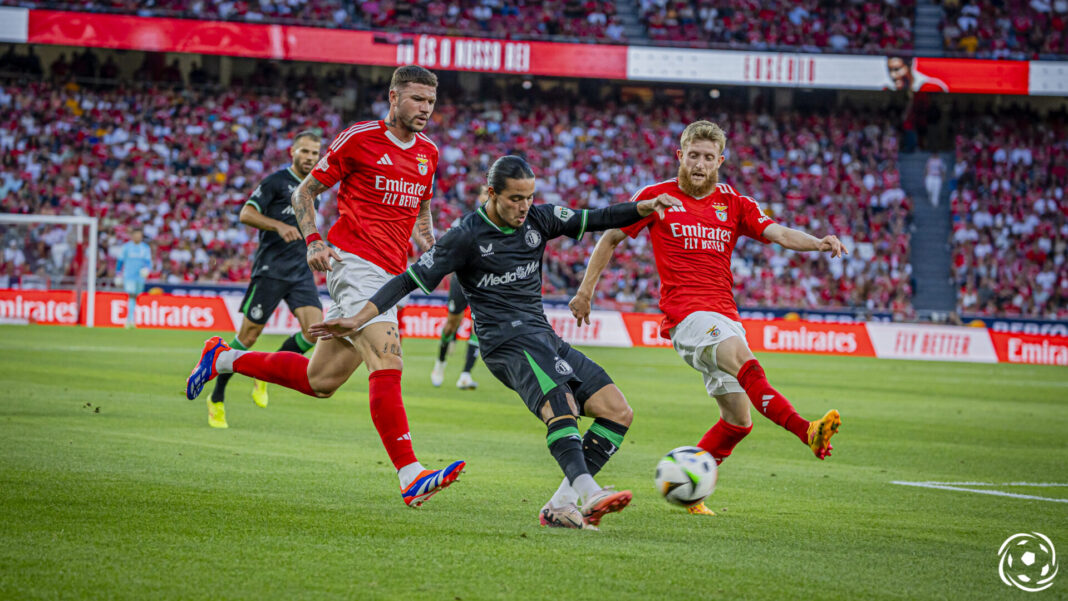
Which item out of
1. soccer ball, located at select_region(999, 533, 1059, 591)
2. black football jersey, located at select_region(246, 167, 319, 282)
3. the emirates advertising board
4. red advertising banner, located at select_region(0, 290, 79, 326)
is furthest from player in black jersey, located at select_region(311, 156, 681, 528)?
the emirates advertising board

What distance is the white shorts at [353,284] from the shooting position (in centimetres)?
685

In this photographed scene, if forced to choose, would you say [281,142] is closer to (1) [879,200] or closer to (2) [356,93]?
(2) [356,93]

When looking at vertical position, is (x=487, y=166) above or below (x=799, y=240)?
above

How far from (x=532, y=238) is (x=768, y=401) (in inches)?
66.6

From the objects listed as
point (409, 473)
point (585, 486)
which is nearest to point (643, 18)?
point (409, 473)

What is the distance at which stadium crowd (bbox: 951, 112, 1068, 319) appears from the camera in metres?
33.8

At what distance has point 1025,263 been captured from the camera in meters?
34.6

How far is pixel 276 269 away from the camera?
34.5 feet

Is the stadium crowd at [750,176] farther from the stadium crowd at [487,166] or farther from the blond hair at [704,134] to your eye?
the blond hair at [704,134]

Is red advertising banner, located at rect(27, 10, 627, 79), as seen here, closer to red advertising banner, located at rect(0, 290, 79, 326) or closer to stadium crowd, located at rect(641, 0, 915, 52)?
stadium crowd, located at rect(641, 0, 915, 52)

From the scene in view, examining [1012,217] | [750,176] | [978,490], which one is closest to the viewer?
[978,490]

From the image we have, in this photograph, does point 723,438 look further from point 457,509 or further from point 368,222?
point 368,222

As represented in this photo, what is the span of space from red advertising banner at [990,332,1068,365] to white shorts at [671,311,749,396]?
2310 cm

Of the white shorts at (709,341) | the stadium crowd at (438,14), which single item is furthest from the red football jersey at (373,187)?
the stadium crowd at (438,14)
